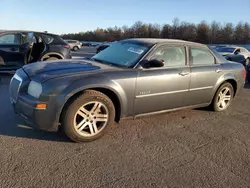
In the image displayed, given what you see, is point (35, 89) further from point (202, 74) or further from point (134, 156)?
point (202, 74)

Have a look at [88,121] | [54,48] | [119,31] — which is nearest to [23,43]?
[54,48]

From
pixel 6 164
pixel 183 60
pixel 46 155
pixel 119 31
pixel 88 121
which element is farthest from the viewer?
pixel 119 31

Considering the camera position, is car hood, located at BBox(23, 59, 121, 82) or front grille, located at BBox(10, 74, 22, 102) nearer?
car hood, located at BBox(23, 59, 121, 82)

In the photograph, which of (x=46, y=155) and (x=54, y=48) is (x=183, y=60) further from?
(x=54, y=48)

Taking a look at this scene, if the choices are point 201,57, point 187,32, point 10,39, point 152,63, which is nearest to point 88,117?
point 152,63

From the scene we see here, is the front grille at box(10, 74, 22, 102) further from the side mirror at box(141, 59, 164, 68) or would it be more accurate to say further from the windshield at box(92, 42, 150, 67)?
the side mirror at box(141, 59, 164, 68)

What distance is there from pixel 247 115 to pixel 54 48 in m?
6.04

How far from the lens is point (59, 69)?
3461mm

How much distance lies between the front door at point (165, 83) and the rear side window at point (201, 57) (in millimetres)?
225

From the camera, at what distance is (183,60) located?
4.33 m

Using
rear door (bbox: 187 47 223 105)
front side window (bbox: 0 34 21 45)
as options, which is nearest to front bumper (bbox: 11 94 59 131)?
rear door (bbox: 187 47 223 105)

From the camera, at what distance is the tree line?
7319 cm

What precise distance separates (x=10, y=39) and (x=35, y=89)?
18.5 ft

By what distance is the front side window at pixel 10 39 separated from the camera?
7675 mm
